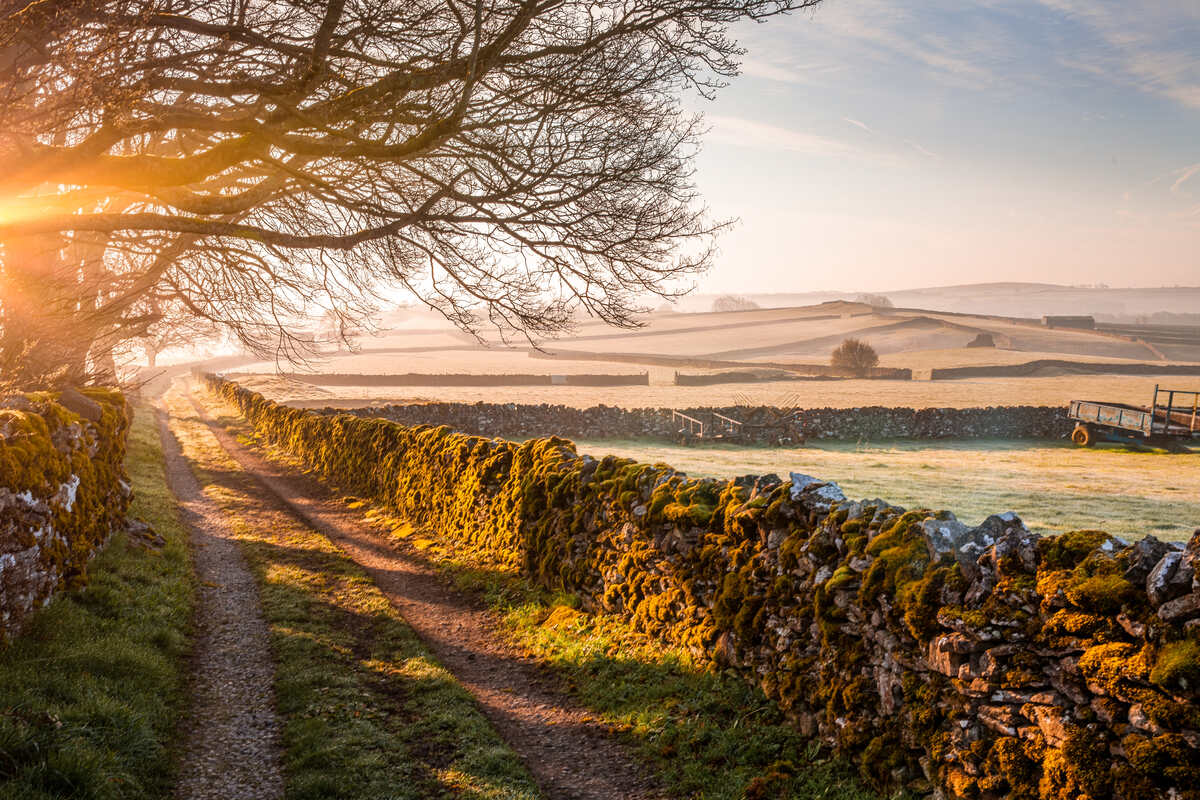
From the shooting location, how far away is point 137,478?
1617cm

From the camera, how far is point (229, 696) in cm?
659

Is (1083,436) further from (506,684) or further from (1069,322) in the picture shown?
(1069,322)

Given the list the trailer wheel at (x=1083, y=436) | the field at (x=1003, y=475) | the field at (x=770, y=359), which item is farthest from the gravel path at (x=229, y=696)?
the trailer wheel at (x=1083, y=436)

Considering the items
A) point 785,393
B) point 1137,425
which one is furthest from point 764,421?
point 785,393

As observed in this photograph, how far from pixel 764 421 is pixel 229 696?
2885cm

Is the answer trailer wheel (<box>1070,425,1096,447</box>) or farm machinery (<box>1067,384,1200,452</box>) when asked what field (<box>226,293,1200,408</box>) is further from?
farm machinery (<box>1067,384,1200,452</box>)

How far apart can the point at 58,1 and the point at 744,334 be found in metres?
123

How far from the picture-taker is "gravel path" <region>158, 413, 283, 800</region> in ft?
17.0

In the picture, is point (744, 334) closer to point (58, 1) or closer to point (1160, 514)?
Result: point (1160, 514)

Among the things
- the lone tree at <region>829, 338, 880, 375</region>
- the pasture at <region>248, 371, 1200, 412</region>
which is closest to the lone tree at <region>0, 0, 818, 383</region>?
the pasture at <region>248, 371, 1200, 412</region>

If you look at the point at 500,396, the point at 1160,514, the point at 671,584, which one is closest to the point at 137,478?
the point at 671,584

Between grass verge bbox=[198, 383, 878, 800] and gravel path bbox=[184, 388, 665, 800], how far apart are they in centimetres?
20

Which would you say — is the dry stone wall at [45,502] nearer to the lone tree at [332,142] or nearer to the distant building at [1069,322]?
the lone tree at [332,142]

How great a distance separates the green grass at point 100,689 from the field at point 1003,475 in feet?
48.1
